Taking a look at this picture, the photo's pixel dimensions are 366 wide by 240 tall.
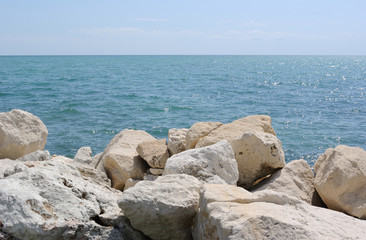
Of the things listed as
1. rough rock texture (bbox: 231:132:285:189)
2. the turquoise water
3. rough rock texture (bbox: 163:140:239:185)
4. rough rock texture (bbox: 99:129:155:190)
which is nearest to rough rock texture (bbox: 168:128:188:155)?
rough rock texture (bbox: 99:129:155:190)

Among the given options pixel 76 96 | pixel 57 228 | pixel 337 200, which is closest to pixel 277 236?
pixel 57 228

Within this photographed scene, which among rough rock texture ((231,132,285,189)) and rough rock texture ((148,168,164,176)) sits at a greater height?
rough rock texture ((231,132,285,189))

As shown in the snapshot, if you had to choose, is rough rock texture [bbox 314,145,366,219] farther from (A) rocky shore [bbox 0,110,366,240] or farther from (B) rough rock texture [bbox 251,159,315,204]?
(B) rough rock texture [bbox 251,159,315,204]

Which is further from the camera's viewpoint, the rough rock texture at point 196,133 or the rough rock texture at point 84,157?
the rough rock texture at point 84,157

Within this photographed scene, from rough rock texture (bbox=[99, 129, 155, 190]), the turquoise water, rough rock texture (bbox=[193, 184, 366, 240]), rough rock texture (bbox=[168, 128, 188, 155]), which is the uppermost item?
rough rock texture (bbox=[193, 184, 366, 240])

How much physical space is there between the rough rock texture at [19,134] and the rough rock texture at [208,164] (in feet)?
11.0

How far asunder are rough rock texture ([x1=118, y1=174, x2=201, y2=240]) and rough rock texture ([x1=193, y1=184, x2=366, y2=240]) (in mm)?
157

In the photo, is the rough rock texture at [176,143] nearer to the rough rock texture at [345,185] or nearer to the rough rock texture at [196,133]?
the rough rock texture at [196,133]

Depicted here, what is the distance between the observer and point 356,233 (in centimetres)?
324

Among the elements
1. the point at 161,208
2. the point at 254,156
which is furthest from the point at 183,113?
the point at 161,208

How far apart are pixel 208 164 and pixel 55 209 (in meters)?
2.04

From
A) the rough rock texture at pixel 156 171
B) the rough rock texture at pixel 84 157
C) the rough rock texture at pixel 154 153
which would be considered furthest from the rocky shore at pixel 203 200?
the rough rock texture at pixel 84 157

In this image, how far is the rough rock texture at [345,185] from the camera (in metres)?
4.89

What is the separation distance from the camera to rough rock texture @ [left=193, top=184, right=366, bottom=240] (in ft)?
9.70
